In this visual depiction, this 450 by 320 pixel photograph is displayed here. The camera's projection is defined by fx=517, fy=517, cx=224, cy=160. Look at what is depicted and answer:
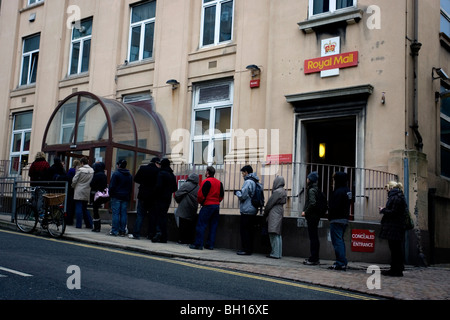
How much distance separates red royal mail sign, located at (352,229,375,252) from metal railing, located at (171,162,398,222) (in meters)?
0.52

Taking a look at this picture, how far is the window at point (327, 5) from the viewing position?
1296 centimetres

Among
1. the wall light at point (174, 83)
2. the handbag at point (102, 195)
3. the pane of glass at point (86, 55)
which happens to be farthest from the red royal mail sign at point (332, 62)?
the pane of glass at point (86, 55)

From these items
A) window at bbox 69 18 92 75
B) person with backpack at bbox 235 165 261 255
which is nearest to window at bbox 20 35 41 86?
window at bbox 69 18 92 75

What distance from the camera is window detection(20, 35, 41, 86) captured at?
2183 cm

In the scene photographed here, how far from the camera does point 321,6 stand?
13383 mm

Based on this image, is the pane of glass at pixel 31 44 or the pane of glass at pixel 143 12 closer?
the pane of glass at pixel 143 12

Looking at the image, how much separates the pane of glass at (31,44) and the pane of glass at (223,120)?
10.5 meters

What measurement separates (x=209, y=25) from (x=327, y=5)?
4.32m

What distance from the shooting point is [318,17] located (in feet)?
43.0

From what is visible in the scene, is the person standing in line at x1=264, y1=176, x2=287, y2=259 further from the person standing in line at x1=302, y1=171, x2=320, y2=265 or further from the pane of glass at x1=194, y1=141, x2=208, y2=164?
the pane of glass at x1=194, y1=141, x2=208, y2=164

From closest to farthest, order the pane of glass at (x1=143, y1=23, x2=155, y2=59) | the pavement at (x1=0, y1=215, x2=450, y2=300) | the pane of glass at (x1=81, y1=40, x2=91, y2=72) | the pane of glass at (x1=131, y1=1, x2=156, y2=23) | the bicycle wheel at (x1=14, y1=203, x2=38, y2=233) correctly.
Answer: the pavement at (x1=0, y1=215, x2=450, y2=300) < the bicycle wheel at (x1=14, y1=203, x2=38, y2=233) < the pane of glass at (x1=143, y1=23, x2=155, y2=59) < the pane of glass at (x1=131, y1=1, x2=156, y2=23) < the pane of glass at (x1=81, y1=40, x2=91, y2=72)

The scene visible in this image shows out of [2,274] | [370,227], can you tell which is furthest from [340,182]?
[2,274]

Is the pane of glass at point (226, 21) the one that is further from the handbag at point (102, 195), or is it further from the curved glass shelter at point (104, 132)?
the handbag at point (102, 195)

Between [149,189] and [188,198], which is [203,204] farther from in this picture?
[149,189]
